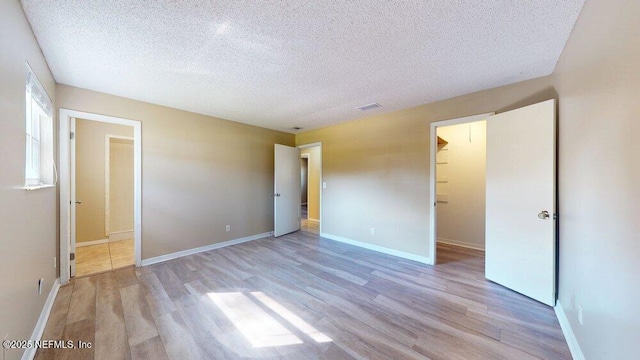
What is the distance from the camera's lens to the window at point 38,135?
1773mm

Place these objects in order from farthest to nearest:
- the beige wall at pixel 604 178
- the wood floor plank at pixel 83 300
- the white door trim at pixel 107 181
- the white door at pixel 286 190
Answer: the white door at pixel 286 190
the white door trim at pixel 107 181
the wood floor plank at pixel 83 300
the beige wall at pixel 604 178

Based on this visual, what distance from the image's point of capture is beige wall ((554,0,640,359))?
3.06 ft

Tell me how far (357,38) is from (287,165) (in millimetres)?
3339

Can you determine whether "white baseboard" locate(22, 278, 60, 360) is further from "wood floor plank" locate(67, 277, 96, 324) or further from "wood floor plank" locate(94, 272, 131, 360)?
"wood floor plank" locate(94, 272, 131, 360)

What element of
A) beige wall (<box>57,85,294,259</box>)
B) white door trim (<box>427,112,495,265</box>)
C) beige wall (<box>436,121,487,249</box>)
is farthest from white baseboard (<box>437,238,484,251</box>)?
beige wall (<box>57,85,294,259</box>)

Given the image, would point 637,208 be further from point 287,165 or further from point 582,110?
point 287,165

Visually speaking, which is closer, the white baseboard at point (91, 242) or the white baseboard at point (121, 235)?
the white baseboard at point (91, 242)

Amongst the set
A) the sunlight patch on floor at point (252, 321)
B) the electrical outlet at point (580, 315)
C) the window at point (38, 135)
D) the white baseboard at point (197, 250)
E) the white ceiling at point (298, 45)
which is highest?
the white ceiling at point (298, 45)

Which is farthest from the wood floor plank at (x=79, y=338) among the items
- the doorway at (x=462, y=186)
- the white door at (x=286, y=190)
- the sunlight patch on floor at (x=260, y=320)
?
the doorway at (x=462, y=186)

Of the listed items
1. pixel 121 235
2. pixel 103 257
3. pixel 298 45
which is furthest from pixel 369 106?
pixel 121 235

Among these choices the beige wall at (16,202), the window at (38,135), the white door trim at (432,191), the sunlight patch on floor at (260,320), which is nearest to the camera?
the beige wall at (16,202)

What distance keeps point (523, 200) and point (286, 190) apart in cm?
386

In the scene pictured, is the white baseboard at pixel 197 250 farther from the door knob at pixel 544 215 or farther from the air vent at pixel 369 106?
the door knob at pixel 544 215

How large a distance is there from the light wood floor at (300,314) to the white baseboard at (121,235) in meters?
1.89
